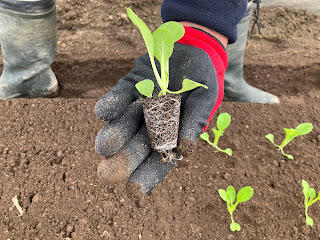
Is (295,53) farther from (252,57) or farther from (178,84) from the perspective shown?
(178,84)

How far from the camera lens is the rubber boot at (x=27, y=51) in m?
1.68

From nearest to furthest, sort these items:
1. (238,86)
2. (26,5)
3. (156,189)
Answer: (156,189) → (26,5) → (238,86)

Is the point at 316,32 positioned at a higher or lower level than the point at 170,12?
lower

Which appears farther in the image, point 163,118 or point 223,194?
point 223,194

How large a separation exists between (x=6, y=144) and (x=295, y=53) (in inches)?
88.3

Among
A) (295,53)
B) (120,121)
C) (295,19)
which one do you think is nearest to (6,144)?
(120,121)

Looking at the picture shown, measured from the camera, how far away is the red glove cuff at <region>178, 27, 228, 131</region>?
121 cm

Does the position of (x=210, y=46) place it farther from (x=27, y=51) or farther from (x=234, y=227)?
(x=27, y=51)

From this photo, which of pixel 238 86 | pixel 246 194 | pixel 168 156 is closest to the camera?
pixel 168 156

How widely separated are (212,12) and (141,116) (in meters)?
0.57

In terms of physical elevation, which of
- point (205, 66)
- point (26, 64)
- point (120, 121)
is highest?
point (205, 66)

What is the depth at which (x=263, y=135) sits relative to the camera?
1.65 m

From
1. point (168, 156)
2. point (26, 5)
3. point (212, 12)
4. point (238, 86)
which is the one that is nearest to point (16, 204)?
point (168, 156)

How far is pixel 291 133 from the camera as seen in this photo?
144 cm
